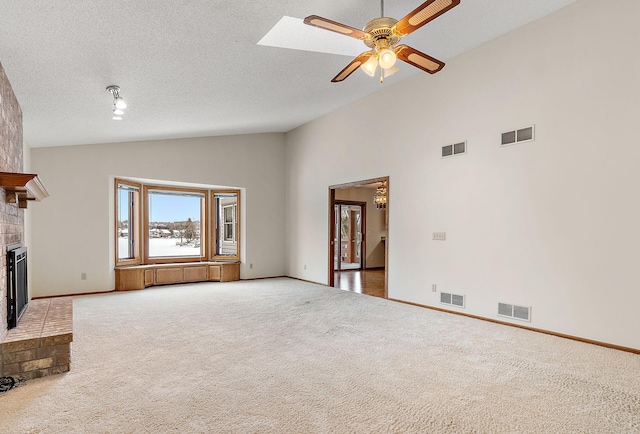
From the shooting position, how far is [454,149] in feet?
17.0

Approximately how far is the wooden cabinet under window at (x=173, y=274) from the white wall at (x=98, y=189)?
8.6 inches

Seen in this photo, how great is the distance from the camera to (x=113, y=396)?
8.52 feet

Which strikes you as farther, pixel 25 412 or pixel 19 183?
pixel 19 183

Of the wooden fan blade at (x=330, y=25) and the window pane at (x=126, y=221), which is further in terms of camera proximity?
the window pane at (x=126, y=221)

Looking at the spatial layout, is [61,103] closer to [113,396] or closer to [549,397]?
[113,396]

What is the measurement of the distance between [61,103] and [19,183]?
183 cm

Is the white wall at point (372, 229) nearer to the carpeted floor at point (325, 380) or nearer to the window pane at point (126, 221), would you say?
the window pane at point (126, 221)

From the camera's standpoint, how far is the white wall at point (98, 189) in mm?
6270

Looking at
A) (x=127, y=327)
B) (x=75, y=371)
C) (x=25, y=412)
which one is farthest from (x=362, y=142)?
(x=25, y=412)

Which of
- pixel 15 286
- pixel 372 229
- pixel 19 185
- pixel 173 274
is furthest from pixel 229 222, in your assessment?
pixel 19 185

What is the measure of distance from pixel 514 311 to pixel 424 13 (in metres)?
3.50

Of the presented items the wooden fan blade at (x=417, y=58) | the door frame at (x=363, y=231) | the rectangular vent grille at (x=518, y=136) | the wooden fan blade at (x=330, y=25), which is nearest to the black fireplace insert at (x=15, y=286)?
the wooden fan blade at (x=330, y=25)

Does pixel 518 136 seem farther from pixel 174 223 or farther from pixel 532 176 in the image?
pixel 174 223

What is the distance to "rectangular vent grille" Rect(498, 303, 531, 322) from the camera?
433 centimetres
